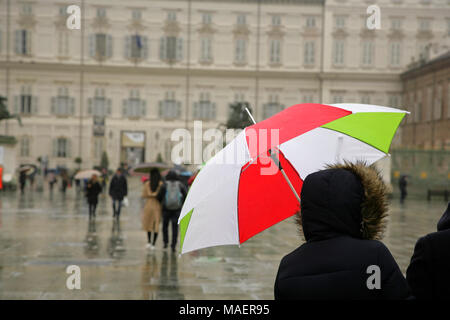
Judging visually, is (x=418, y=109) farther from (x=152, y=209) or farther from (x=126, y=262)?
(x=126, y=262)

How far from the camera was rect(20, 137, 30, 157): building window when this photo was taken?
46719 millimetres

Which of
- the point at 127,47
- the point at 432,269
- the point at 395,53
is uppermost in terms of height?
the point at 127,47

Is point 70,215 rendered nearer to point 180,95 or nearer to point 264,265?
point 264,265

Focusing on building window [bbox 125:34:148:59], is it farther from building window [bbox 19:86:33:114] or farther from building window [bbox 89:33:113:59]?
building window [bbox 19:86:33:114]

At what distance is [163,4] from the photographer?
156 feet

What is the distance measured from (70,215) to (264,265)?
1020 centimetres

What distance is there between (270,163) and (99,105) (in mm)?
45971

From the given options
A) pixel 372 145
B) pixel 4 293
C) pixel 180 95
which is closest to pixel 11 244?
pixel 4 293

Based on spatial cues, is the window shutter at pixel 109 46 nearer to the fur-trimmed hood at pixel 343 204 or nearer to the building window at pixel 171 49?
the building window at pixel 171 49

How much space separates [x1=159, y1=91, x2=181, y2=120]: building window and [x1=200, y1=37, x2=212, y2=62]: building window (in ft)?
13.4

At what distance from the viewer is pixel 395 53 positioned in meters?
46.9

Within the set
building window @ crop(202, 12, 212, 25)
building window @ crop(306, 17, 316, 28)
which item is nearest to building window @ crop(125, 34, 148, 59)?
building window @ crop(202, 12, 212, 25)

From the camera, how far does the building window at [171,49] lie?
4794cm

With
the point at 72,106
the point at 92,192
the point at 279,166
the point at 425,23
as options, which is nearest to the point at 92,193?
the point at 92,192
